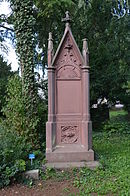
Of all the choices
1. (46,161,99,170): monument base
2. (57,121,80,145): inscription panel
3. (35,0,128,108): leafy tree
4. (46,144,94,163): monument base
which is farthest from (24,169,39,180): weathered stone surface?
(35,0,128,108): leafy tree

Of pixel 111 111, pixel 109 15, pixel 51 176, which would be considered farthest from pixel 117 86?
pixel 51 176

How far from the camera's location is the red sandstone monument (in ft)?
16.1

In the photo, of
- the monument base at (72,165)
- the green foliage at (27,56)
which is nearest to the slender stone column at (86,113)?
the monument base at (72,165)

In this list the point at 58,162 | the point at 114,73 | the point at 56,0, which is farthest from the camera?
the point at 114,73

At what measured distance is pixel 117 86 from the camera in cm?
1077

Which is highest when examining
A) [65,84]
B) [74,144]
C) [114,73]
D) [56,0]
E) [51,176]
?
[56,0]

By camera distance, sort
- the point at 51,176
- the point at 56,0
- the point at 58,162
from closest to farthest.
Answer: the point at 51,176, the point at 58,162, the point at 56,0

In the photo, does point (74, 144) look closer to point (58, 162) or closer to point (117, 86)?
point (58, 162)

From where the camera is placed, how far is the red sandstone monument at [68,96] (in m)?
4.90

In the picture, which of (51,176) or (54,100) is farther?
(54,100)

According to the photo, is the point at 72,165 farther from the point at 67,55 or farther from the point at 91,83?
the point at 91,83

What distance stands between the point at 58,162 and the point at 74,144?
1.91ft

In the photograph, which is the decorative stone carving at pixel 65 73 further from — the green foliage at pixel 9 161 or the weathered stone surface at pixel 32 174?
the weathered stone surface at pixel 32 174

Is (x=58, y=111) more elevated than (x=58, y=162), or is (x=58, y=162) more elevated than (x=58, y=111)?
(x=58, y=111)
